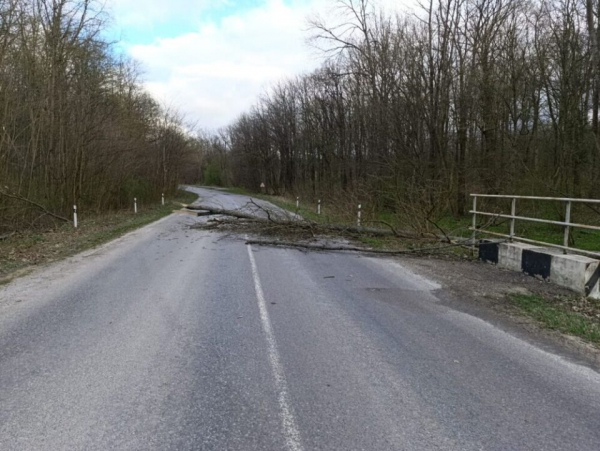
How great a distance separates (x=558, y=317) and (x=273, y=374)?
14.7 feet

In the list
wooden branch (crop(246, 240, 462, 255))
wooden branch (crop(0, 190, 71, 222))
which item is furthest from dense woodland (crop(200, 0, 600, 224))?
wooden branch (crop(0, 190, 71, 222))

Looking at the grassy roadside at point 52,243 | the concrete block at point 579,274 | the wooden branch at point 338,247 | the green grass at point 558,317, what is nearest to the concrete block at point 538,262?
the concrete block at point 579,274

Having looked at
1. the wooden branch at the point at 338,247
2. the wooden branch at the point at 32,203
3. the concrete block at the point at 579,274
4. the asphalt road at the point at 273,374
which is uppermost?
the wooden branch at the point at 32,203

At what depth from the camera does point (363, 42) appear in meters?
29.7

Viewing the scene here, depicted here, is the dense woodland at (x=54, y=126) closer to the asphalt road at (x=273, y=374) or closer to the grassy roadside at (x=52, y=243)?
the grassy roadside at (x=52, y=243)

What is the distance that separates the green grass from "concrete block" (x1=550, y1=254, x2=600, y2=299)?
80cm

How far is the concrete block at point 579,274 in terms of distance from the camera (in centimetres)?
758

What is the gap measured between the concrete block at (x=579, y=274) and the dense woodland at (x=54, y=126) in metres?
17.8

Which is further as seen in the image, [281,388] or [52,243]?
[52,243]

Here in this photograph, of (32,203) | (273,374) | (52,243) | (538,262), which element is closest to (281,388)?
(273,374)

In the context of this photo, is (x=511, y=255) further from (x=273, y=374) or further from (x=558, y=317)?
(x=273, y=374)

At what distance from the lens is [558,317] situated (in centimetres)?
641

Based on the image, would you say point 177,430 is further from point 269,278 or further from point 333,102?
point 333,102

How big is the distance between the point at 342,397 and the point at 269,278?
199 inches
